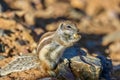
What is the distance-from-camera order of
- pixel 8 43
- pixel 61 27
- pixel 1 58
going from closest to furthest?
pixel 61 27 < pixel 1 58 < pixel 8 43

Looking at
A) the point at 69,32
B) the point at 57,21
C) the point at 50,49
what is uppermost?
the point at 57,21

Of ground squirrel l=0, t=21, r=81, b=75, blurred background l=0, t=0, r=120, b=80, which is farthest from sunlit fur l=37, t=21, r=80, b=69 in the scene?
blurred background l=0, t=0, r=120, b=80

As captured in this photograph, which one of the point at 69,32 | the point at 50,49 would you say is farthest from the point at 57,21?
the point at 69,32

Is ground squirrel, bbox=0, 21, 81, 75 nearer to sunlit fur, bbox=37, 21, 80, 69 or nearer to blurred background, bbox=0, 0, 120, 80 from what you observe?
sunlit fur, bbox=37, 21, 80, 69

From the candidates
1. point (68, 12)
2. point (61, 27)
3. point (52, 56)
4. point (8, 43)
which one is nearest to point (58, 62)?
point (52, 56)

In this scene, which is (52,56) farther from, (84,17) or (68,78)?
(84,17)

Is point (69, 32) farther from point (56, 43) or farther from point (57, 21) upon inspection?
point (57, 21)
